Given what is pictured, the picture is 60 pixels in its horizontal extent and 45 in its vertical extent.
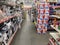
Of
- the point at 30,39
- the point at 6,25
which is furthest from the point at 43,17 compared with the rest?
the point at 6,25

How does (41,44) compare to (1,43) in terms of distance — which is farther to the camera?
(41,44)

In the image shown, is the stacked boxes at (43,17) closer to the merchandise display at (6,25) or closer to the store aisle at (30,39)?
the store aisle at (30,39)

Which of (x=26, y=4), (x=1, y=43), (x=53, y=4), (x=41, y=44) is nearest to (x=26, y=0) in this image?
(x=26, y=4)

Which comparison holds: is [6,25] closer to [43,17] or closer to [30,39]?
[30,39]

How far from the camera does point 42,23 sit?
7.72 meters

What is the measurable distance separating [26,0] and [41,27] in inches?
639

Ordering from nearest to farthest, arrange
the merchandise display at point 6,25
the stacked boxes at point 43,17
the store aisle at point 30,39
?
the merchandise display at point 6,25, the store aisle at point 30,39, the stacked boxes at point 43,17

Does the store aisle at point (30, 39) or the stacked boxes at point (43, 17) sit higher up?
the stacked boxes at point (43, 17)

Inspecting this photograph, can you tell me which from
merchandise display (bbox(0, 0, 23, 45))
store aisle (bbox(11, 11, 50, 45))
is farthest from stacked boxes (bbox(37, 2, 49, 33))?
merchandise display (bbox(0, 0, 23, 45))

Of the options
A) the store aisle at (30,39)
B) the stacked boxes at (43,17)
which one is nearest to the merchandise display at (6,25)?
the store aisle at (30,39)

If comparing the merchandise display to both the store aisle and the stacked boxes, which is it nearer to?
the store aisle

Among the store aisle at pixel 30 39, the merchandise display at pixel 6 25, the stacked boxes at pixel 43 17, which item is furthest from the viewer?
the stacked boxes at pixel 43 17

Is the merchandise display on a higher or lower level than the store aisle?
higher

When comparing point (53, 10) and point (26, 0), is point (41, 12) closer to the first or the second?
point (53, 10)
